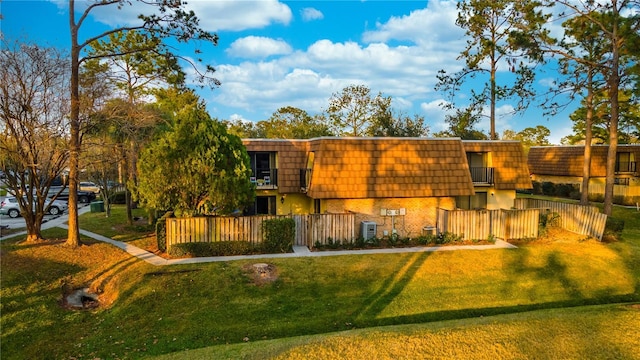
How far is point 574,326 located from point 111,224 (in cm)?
2069

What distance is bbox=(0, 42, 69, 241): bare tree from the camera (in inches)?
558

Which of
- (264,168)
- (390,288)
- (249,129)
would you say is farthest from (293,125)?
(390,288)

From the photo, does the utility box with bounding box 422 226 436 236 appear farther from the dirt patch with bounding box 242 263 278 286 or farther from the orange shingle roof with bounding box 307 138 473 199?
the dirt patch with bounding box 242 263 278 286

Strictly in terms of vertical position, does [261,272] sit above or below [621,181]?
below

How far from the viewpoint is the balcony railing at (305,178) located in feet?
65.5

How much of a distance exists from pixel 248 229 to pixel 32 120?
860 centimetres

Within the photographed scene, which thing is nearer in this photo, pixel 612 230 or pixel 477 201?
pixel 612 230

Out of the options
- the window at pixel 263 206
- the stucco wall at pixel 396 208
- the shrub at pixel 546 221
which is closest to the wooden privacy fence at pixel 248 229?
the stucco wall at pixel 396 208

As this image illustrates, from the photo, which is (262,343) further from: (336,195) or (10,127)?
(10,127)

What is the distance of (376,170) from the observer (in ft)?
60.8

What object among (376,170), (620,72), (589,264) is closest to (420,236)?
(376,170)

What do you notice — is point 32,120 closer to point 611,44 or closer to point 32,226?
point 32,226

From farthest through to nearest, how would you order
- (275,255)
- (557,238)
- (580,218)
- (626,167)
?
(626,167), (580,218), (557,238), (275,255)

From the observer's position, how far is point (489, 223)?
18.2 m
